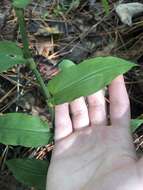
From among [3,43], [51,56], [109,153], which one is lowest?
[109,153]

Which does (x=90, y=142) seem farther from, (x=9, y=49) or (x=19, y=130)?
(x=9, y=49)

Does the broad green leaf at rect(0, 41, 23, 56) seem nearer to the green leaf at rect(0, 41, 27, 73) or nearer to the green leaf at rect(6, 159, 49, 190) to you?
the green leaf at rect(0, 41, 27, 73)

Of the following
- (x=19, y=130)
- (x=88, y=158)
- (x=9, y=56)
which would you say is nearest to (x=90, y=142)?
(x=88, y=158)

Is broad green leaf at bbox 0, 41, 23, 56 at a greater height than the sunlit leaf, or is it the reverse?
the sunlit leaf

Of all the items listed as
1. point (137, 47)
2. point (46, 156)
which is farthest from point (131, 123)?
point (137, 47)

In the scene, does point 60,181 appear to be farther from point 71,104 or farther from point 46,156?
point 46,156

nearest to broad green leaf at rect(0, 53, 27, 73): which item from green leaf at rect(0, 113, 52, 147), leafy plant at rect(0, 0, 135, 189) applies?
leafy plant at rect(0, 0, 135, 189)
